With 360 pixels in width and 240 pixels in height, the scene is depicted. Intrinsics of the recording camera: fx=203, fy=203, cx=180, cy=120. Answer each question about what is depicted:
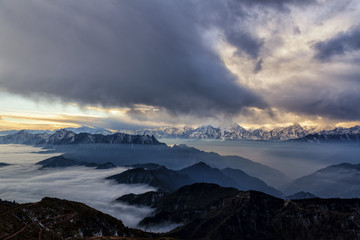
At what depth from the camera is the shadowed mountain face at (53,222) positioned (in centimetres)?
11888

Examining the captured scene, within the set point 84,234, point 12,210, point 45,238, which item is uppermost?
point 12,210

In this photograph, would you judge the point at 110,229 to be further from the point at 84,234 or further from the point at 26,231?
the point at 26,231

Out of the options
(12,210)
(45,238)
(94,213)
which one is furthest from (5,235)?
(94,213)

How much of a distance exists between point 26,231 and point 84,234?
35976 mm

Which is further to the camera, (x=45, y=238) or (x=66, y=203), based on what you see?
(x=66, y=203)

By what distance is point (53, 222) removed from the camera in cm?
13975

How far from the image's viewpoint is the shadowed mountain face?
118875 millimetres

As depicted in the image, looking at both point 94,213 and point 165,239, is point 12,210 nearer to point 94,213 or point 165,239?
point 94,213

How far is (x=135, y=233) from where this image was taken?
591ft

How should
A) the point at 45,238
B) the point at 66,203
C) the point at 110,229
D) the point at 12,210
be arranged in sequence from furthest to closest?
1. the point at 66,203
2. the point at 110,229
3. the point at 12,210
4. the point at 45,238

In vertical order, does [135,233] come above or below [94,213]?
below

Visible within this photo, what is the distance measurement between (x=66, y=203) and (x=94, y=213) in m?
29.3

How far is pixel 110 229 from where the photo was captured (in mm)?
164625

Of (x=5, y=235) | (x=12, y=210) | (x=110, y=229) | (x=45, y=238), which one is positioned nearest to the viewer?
(x=5, y=235)
